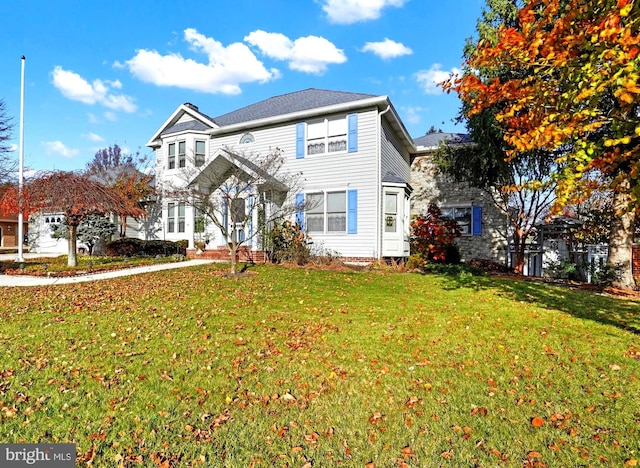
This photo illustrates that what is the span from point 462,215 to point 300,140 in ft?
28.5

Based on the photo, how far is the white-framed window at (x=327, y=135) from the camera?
45.3 ft

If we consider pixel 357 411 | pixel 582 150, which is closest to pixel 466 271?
pixel 582 150

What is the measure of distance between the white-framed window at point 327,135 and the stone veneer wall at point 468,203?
19.9ft

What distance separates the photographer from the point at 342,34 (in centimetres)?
1435

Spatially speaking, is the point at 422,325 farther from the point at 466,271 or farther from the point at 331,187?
the point at 331,187

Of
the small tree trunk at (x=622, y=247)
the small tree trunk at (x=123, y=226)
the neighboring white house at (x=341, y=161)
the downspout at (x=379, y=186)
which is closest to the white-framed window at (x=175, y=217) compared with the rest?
the neighboring white house at (x=341, y=161)

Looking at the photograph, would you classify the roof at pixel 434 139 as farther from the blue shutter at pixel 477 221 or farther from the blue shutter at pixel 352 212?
the blue shutter at pixel 352 212

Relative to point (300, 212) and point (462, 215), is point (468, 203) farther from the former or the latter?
point (300, 212)

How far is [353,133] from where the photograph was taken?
1347 cm

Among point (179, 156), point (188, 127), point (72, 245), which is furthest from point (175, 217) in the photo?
point (72, 245)

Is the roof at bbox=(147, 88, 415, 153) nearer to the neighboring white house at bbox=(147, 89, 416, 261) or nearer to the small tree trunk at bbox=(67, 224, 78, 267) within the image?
the neighboring white house at bbox=(147, 89, 416, 261)

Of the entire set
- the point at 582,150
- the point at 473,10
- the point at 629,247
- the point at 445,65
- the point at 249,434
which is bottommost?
the point at 249,434

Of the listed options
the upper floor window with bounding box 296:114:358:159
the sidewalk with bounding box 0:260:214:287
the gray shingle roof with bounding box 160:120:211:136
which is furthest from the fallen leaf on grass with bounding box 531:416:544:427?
the gray shingle roof with bounding box 160:120:211:136

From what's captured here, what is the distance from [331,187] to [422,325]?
8.99 m
